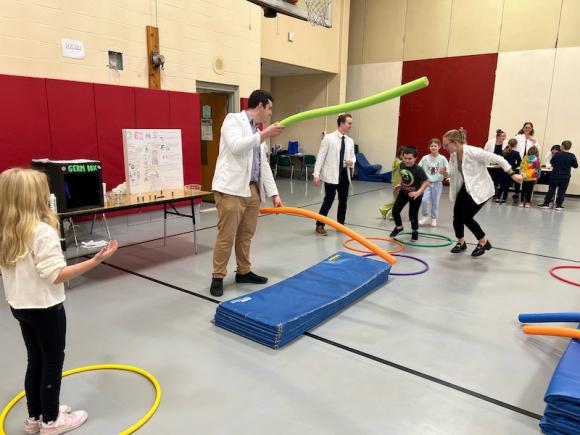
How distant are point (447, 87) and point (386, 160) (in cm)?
296

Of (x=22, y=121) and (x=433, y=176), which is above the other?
(x=22, y=121)

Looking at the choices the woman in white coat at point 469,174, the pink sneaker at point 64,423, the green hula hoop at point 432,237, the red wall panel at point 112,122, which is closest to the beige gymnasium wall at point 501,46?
the green hula hoop at point 432,237

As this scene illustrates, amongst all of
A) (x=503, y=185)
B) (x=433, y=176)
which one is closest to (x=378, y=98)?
(x=433, y=176)

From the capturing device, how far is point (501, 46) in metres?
11.5

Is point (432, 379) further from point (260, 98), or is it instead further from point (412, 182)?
point (412, 182)

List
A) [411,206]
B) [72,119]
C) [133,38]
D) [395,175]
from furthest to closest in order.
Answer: [395,175] → [133,38] → [411,206] → [72,119]

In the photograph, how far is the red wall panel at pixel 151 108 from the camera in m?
6.71

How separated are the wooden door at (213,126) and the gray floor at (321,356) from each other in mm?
4489

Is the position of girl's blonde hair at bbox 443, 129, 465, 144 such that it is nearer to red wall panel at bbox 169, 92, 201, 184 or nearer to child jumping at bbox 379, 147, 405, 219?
child jumping at bbox 379, 147, 405, 219

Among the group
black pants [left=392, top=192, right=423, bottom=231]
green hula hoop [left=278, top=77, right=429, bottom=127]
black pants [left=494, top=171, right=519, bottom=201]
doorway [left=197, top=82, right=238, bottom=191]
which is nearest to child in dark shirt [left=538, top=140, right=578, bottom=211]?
black pants [left=494, top=171, right=519, bottom=201]

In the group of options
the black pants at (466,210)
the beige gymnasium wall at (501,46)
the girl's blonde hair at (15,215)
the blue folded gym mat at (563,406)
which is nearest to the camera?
the girl's blonde hair at (15,215)

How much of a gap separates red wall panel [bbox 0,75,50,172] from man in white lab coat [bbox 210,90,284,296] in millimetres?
3317

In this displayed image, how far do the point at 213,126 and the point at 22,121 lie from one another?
14.4 feet

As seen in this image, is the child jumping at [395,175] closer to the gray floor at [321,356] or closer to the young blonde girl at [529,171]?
the gray floor at [321,356]
